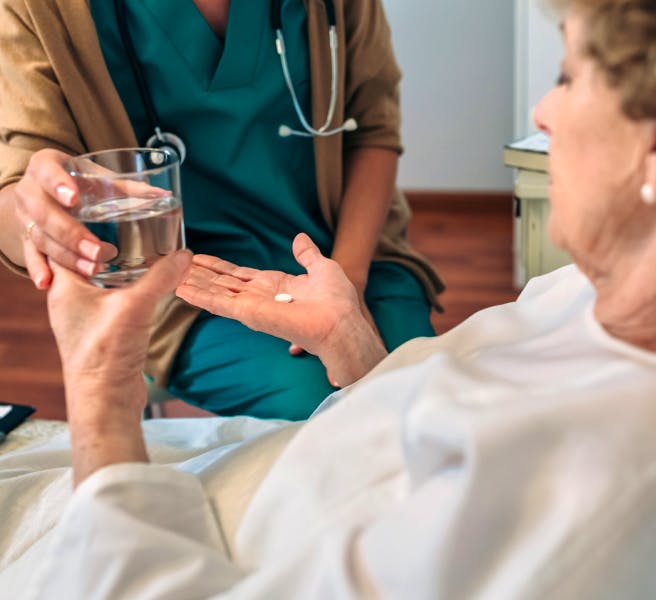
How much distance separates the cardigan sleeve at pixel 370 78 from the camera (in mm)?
1501

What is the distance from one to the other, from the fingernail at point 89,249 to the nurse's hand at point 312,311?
265 mm

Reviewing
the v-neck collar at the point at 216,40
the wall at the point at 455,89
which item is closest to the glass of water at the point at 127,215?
the v-neck collar at the point at 216,40

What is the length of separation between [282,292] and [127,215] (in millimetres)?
299

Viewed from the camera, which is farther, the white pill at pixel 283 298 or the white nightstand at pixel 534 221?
the white nightstand at pixel 534 221

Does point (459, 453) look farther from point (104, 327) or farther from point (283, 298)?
point (283, 298)

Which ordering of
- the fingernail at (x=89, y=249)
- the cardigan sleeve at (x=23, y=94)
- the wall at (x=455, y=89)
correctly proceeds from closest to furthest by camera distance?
the fingernail at (x=89, y=249) → the cardigan sleeve at (x=23, y=94) → the wall at (x=455, y=89)

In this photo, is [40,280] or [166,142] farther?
[166,142]

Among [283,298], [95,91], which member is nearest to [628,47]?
[283,298]

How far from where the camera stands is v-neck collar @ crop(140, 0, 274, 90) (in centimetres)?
134

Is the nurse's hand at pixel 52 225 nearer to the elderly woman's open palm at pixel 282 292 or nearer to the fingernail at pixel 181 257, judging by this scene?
the fingernail at pixel 181 257

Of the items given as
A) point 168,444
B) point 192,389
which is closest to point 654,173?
point 168,444

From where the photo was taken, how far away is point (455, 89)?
11.4 feet

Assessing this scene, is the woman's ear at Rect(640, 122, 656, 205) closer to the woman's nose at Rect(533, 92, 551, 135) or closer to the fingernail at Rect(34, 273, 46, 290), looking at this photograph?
the woman's nose at Rect(533, 92, 551, 135)

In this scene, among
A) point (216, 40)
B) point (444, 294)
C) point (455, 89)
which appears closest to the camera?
point (216, 40)
